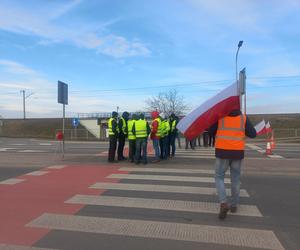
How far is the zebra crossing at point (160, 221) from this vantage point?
20.1 ft

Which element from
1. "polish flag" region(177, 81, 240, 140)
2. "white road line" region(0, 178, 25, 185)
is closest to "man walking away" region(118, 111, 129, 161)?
"white road line" region(0, 178, 25, 185)

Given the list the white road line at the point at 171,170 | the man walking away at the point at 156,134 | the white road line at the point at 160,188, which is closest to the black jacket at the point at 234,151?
the white road line at the point at 160,188

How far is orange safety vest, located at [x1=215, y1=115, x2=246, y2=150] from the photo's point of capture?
23.6 feet

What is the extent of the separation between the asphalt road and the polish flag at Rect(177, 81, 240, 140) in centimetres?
136

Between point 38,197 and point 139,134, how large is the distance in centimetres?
591

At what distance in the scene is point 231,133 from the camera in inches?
283

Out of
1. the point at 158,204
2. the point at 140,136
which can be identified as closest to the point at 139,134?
the point at 140,136

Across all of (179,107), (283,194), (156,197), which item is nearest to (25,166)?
(156,197)

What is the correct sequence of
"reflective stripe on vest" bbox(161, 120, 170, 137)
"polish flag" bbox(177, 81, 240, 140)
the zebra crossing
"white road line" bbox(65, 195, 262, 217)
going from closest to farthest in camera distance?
the zebra crossing → "polish flag" bbox(177, 81, 240, 140) → "white road line" bbox(65, 195, 262, 217) → "reflective stripe on vest" bbox(161, 120, 170, 137)

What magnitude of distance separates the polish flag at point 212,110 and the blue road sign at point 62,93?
10.0m

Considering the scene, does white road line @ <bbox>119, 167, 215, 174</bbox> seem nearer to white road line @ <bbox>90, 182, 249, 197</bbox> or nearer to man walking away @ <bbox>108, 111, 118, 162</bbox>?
man walking away @ <bbox>108, 111, 118, 162</bbox>

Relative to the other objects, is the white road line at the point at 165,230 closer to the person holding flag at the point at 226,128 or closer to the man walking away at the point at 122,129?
the person holding flag at the point at 226,128

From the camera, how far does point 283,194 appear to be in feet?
30.2

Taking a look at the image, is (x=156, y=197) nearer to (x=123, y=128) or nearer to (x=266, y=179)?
(x=266, y=179)
